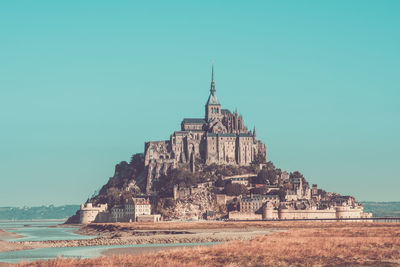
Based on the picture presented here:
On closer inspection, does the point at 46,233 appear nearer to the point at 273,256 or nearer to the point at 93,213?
the point at 93,213

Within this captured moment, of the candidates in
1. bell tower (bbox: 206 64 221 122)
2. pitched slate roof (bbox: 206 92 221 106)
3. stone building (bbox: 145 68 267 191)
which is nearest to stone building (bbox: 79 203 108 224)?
stone building (bbox: 145 68 267 191)

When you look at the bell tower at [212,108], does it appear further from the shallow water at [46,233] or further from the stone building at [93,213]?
the shallow water at [46,233]

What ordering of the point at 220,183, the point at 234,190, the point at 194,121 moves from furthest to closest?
the point at 194,121, the point at 220,183, the point at 234,190

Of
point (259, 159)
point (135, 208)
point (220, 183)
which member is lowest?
point (135, 208)

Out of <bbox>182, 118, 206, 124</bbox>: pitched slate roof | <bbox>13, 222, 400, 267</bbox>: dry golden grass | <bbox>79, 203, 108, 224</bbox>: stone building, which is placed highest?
<bbox>182, 118, 206, 124</bbox>: pitched slate roof

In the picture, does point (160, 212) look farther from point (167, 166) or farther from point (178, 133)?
point (178, 133)

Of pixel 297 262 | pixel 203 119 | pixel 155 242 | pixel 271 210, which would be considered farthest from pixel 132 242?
pixel 203 119

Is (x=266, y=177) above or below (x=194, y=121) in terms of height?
below

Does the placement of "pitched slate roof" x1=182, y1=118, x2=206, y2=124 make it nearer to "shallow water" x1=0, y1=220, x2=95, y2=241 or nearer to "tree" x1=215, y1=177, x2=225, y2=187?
"tree" x1=215, y1=177, x2=225, y2=187

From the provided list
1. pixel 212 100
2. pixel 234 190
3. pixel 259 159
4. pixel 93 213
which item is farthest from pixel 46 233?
pixel 212 100

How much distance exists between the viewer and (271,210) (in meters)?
106

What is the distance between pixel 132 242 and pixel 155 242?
2.24 meters

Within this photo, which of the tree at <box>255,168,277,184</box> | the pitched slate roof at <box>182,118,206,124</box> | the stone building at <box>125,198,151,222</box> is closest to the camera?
the stone building at <box>125,198,151,222</box>

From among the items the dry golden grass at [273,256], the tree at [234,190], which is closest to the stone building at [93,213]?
the tree at [234,190]
